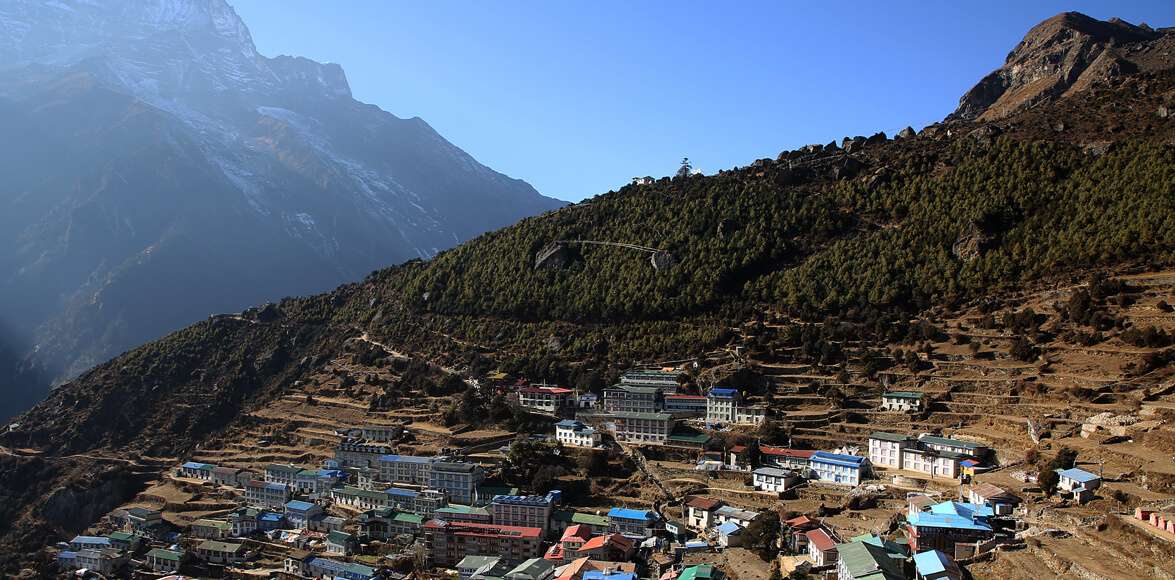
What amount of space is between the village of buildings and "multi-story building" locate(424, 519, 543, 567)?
0.33 feet

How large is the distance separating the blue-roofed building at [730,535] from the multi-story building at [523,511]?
32.1 feet

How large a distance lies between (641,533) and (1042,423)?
2033 cm

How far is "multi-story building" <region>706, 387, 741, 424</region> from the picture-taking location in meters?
52.9

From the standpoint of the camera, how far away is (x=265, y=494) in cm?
5722

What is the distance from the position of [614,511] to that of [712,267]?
29.7 m

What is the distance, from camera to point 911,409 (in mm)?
47688

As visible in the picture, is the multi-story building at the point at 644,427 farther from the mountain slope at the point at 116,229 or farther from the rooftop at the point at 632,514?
the mountain slope at the point at 116,229

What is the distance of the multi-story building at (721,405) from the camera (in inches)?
2082

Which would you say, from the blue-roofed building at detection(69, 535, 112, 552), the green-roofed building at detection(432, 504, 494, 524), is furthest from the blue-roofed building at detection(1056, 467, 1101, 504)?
the blue-roofed building at detection(69, 535, 112, 552)

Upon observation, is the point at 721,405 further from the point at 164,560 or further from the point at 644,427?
the point at 164,560

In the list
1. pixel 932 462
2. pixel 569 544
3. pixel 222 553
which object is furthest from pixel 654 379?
pixel 222 553

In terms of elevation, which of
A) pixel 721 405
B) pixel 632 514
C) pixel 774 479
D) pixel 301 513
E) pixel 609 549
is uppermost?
pixel 721 405

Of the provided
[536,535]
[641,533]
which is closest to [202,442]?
[536,535]

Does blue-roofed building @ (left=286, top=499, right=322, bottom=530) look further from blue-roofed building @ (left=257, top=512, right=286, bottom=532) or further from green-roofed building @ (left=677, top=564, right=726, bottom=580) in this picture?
green-roofed building @ (left=677, top=564, right=726, bottom=580)
